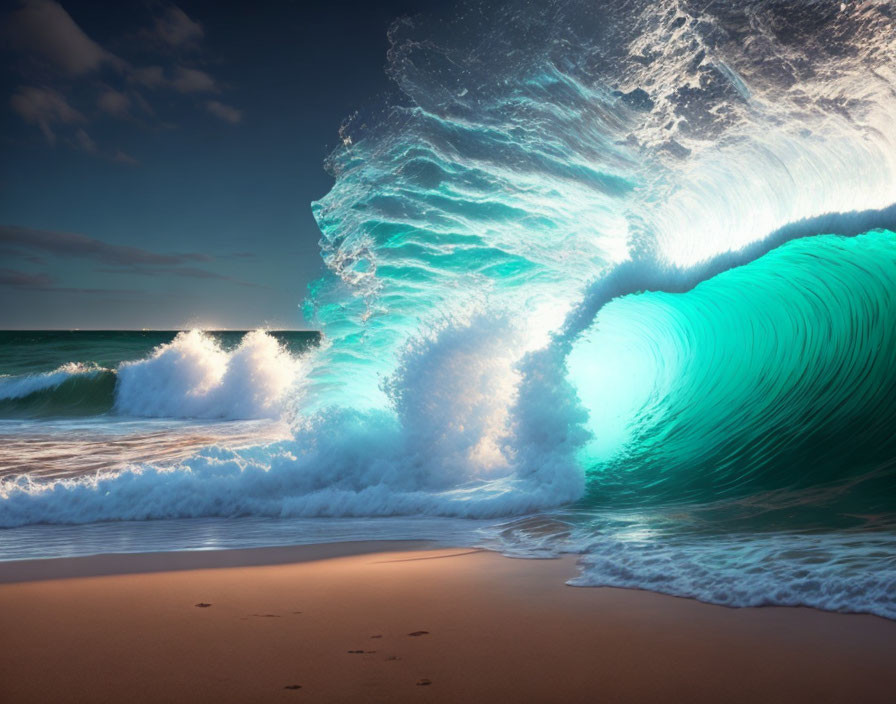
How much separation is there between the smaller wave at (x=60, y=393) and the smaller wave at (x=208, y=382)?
1.79 feet

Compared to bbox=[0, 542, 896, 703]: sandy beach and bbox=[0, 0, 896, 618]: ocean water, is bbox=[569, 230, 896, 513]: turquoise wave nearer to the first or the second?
bbox=[0, 0, 896, 618]: ocean water

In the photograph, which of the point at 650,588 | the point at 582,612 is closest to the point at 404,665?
the point at 582,612

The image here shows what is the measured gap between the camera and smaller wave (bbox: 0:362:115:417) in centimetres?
1845

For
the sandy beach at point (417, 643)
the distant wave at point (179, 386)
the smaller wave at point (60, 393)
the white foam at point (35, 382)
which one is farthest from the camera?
the white foam at point (35, 382)

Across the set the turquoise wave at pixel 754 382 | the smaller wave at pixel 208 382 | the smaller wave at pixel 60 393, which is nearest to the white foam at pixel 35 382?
the smaller wave at pixel 60 393

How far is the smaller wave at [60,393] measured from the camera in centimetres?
1845

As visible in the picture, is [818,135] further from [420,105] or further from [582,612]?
[582,612]

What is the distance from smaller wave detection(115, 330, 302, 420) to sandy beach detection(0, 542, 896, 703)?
13.4 m

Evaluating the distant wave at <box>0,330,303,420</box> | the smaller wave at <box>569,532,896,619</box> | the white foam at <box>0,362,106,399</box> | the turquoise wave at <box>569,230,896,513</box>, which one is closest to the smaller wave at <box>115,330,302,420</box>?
the distant wave at <box>0,330,303,420</box>

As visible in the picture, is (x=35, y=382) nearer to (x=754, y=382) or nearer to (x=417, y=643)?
(x=754, y=382)

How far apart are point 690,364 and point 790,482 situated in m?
3.06

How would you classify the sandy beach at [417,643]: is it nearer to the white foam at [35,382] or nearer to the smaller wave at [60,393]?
the smaller wave at [60,393]

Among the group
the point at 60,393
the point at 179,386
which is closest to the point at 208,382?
the point at 179,386

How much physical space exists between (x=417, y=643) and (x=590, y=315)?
5.33m
